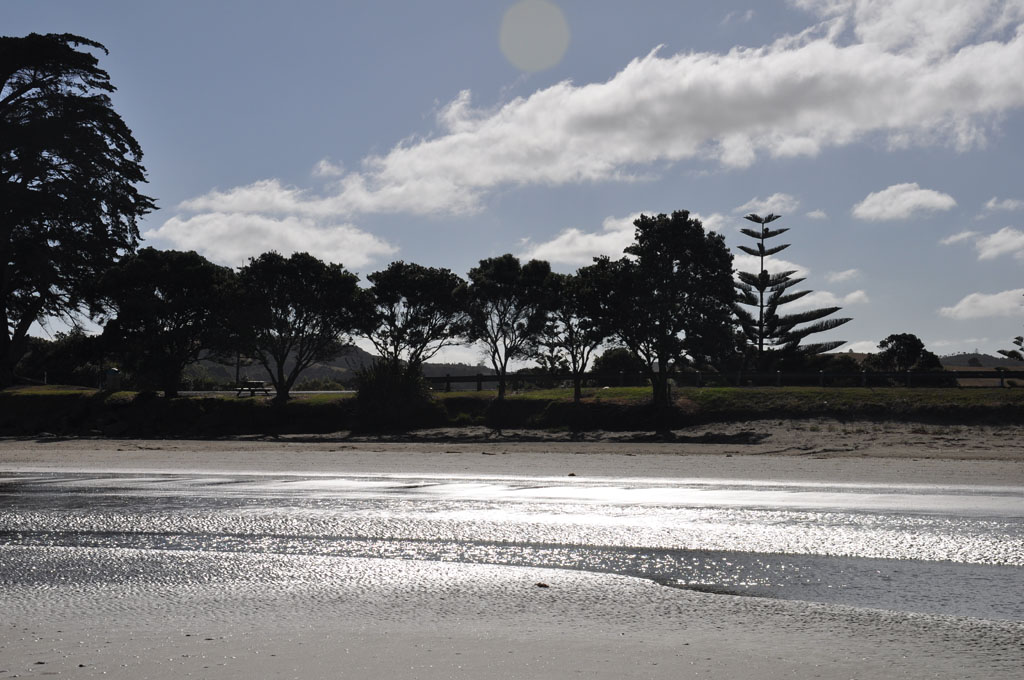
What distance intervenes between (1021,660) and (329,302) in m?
37.6

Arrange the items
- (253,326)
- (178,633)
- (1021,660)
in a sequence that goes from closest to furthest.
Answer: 1. (1021,660)
2. (178,633)
3. (253,326)

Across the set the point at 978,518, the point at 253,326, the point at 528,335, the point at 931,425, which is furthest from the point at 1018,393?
the point at 253,326

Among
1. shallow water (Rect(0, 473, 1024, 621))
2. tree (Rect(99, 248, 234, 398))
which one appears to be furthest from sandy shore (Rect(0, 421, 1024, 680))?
tree (Rect(99, 248, 234, 398))

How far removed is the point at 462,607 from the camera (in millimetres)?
5422

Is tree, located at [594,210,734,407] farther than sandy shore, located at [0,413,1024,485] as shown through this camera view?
Yes

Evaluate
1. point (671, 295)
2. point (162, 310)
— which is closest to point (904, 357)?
point (671, 295)

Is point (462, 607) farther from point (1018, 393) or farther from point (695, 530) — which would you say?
point (1018, 393)

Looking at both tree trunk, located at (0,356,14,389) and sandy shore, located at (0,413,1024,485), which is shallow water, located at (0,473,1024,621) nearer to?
sandy shore, located at (0,413,1024,485)

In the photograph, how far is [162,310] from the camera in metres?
43.1

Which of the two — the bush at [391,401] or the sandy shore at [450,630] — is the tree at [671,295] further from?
the sandy shore at [450,630]

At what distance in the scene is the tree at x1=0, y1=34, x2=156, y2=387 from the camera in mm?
39875

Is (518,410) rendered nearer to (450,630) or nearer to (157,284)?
(157,284)

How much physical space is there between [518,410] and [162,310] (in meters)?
18.9

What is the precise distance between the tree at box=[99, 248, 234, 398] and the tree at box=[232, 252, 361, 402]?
7.95ft
